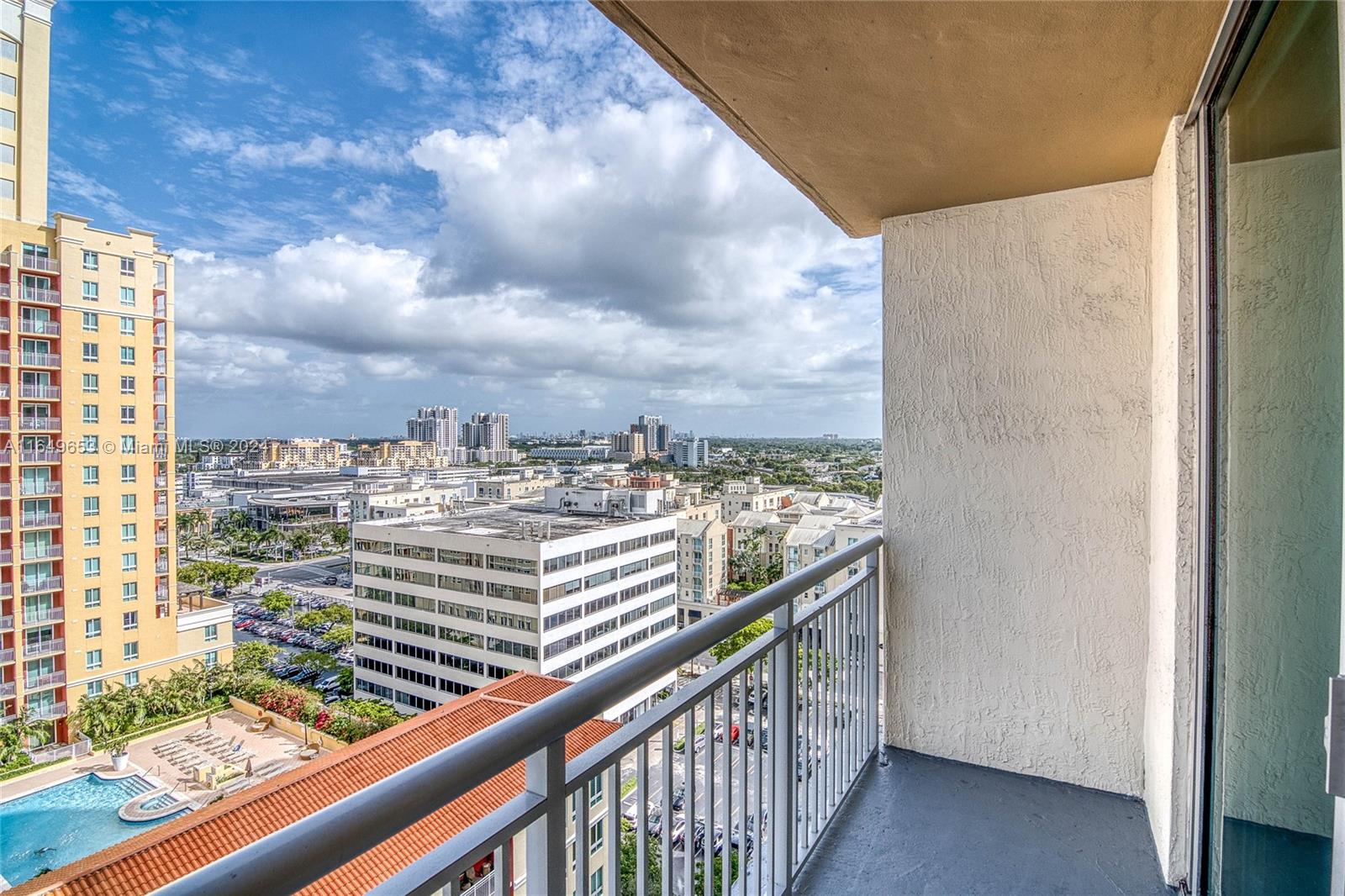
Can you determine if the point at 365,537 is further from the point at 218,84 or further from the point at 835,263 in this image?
the point at 835,263

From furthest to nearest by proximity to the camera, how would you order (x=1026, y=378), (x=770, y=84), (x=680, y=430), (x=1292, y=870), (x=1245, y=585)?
(x=680, y=430)
(x=1026, y=378)
(x=770, y=84)
(x=1245, y=585)
(x=1292, y=870)

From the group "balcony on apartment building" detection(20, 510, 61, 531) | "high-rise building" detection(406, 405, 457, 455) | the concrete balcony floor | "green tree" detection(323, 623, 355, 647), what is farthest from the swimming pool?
the concrete balcony floor

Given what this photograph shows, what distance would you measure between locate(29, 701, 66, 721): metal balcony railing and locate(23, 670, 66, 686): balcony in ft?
0.14

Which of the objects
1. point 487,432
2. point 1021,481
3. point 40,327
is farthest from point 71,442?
point 1021,481

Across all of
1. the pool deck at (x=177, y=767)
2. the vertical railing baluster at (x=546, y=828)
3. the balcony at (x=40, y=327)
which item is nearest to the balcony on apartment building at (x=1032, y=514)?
the vertical railing baluster at (x=546, y=828)

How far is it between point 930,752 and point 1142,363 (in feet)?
5.35

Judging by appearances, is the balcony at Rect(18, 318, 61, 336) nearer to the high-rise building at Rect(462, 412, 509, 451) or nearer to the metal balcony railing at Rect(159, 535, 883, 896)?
the metal balcony railing at Rect(159, 535, 883, 896)

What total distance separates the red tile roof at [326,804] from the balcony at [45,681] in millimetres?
510

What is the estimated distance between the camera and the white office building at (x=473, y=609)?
1.89m

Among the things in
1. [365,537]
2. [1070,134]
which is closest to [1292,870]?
[1070,134]

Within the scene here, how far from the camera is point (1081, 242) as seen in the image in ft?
7.47

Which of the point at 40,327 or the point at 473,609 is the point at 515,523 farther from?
the point at 40,327

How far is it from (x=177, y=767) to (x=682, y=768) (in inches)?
43.5

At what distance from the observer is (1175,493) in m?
1.75
